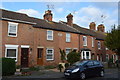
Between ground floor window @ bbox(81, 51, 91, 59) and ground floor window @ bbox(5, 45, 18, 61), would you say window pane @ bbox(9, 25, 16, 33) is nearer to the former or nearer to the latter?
ground floor window @ bbox(5, 45, 18, 61)

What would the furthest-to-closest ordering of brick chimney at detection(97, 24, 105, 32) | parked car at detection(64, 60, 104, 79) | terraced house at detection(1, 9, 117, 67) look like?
1. brick chimney at detection(97, 24, 105, 32)
2. terraced house at detection(1, 9, 117, 67)
3. parked car at detection(64, 60, 104, 79)

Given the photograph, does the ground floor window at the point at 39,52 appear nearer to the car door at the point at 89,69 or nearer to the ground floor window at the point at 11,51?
the ground floor window at the point at 11,51

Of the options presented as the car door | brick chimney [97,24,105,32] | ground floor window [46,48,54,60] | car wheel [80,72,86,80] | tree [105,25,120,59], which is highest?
brick chimney [97,24,105,32]

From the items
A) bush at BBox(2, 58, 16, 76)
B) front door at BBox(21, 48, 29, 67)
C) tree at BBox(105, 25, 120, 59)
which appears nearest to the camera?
bush at BBox(2, 58, 16, 76)

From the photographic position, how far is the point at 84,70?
11.8m

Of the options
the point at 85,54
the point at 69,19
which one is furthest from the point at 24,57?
the point at 69,19

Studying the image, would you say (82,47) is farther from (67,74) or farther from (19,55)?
(67,74)

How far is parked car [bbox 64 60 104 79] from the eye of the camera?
11.4 metres

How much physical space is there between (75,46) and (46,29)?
6.94 metres

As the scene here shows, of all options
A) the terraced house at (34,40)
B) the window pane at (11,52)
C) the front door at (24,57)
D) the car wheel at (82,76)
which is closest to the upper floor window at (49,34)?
the terraced house at (34,40)

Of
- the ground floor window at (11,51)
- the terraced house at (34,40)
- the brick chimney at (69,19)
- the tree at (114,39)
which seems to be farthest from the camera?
the brick chimney at (69,19)

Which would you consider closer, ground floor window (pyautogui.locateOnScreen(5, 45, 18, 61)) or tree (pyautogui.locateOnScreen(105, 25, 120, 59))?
ground floor window (pyautogui.locateOnScreen(5, 45, 18, 61))

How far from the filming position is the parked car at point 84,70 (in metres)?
11.4

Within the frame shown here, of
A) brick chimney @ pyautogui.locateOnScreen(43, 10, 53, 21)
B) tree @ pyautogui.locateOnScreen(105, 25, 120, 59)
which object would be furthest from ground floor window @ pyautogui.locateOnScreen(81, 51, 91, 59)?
brick chimney @ pyautogui.locateOnScreen(43, 10, 53, 21)
